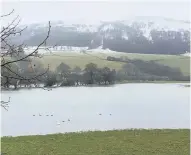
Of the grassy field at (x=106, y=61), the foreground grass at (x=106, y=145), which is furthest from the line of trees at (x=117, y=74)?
the foreground grass at (x=106, y=145)

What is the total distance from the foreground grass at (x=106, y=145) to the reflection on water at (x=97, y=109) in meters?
2.33

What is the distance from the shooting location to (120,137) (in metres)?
13.3

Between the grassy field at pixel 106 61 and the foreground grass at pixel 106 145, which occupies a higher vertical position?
the foreground grass at pixel 106 145

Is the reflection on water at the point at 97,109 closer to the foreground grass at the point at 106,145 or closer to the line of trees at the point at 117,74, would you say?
the line of trees at the point at 117,74

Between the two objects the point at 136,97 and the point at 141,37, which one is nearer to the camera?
the point at 136,97

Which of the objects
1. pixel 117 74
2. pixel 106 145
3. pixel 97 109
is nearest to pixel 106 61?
pixel 117 74

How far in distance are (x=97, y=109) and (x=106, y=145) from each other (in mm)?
17608

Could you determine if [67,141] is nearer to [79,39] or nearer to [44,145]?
[44,145]

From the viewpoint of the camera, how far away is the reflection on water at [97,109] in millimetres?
19859

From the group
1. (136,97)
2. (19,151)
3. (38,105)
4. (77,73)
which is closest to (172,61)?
(136,97)

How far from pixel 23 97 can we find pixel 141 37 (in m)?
29.4

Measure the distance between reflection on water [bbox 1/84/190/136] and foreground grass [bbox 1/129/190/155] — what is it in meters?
2.33

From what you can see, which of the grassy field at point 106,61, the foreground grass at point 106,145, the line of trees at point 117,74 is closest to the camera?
the foreground grass at point 106,145

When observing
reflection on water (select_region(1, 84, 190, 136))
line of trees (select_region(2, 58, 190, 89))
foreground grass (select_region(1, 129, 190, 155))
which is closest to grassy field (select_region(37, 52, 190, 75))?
line of trees (select_region(2, 58, 190, 89))
